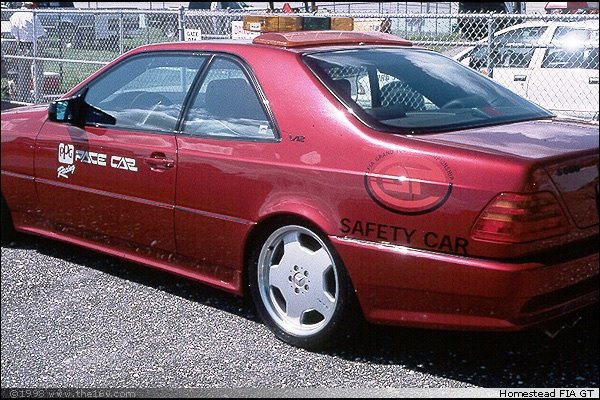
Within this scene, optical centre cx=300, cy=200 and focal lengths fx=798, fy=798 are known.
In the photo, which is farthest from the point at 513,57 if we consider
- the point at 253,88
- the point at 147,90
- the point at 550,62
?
the point at 253,88

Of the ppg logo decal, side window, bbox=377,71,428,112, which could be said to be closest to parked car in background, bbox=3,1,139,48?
the ppg logo decal

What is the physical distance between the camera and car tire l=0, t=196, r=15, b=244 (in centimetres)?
509

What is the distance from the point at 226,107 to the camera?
3.93 m

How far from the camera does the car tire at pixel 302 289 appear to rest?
3418 mm

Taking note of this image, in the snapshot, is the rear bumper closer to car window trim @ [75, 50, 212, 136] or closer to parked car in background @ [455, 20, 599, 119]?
car window trim @ [75, 50, 212, 136]

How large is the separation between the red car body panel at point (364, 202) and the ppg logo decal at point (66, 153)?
0.18 m

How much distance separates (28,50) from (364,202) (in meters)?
9.70

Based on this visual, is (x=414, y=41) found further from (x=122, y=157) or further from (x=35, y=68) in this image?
(x=35, y=68)

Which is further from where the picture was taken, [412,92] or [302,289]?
[412,92]

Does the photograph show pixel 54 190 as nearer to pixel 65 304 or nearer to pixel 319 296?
pixel 65 304

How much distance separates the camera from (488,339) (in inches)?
141

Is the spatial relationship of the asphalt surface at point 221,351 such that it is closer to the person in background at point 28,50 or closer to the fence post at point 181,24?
the fence post at point 181,24

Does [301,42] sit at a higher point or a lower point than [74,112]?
higher

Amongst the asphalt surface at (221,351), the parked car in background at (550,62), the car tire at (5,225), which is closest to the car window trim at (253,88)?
the asphalt surface at (221,351)
